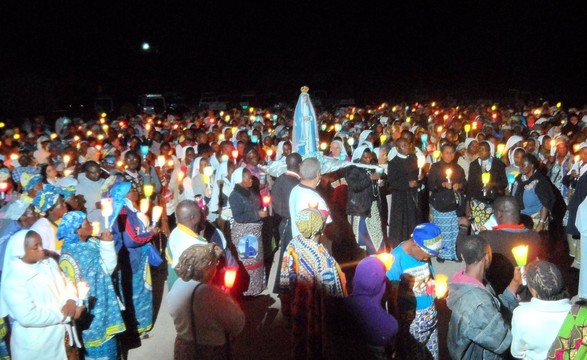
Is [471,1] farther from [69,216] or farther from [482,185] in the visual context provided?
[69,216]

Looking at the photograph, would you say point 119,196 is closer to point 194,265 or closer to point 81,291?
point 81,291

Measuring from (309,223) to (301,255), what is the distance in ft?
0.85

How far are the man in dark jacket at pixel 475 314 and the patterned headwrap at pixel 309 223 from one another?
1.08 meters

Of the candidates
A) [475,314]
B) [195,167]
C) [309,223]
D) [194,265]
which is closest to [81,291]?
[194,265]

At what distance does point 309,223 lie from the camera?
4152mm

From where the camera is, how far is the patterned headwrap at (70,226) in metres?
4.56

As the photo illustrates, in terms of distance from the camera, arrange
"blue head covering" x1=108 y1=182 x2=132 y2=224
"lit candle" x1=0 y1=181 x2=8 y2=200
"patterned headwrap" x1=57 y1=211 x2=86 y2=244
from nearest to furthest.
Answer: "patterned headwrap" x1=57 y1=211 x2=86 y2=244, "blue head covering" x1=108 y1=182 x2=132 y2=224, "lit candle" x1=0 y1=181 x2=8 y2=200

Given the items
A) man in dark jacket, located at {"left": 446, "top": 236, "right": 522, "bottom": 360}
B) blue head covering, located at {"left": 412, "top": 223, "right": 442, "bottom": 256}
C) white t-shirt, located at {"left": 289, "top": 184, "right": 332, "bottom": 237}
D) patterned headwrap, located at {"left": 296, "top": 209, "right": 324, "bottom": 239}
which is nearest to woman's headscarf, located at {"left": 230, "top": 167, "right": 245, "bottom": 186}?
white t-shirt, located at {"left": 289, "top": 184, "right": 332, "bottom": 237}

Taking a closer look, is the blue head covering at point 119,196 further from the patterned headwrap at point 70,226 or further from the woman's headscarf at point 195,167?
the woman's headscarf at point 195,167

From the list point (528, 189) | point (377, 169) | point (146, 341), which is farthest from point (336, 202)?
point (146, 341)

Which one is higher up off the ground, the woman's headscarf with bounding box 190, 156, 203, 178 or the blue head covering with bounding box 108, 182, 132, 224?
the woman's headscarf with bounding box 190, 156, 203, 178

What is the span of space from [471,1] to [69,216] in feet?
138

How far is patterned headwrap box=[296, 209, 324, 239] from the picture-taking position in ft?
13.6

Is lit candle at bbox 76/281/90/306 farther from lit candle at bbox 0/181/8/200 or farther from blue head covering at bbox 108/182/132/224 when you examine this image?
lit candle at bbox 0/181/8/200
